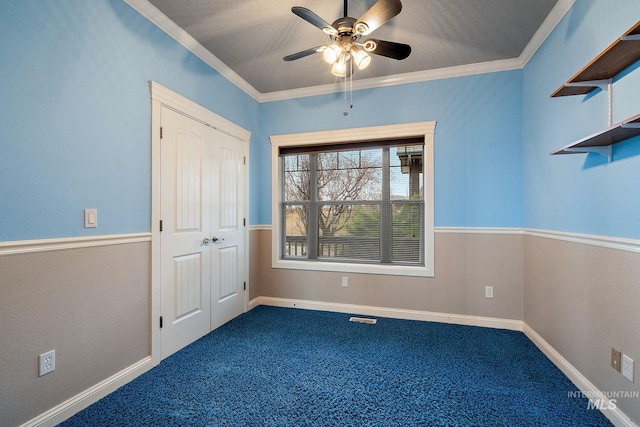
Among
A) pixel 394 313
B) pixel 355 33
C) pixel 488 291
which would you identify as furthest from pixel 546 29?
pixel 394 313

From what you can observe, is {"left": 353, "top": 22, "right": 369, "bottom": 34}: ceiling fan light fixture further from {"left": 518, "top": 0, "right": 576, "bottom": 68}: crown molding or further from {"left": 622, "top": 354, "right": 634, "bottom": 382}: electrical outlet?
{"left": 622, "top": 354, "right": 634, "bottom": 382}: electrical outlet

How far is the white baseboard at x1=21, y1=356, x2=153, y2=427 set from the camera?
1574 millimetres

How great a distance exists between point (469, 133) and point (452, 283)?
5.28 ft

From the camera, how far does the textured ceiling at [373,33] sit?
2.16 m

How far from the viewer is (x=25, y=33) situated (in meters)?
1.52

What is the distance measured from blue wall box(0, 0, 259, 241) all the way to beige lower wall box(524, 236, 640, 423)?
3.04 metres

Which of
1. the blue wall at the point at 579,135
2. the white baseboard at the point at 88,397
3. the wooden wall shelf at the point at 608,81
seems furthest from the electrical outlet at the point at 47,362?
the blue wall at the point at 579,135

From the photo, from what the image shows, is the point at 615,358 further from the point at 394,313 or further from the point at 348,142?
the point at 348,142

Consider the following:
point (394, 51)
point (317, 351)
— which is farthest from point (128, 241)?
point (394, 51)

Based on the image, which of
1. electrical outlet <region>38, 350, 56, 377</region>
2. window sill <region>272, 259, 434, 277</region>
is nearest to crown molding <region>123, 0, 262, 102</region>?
window sill <region>272, 259, 434, 277</region>

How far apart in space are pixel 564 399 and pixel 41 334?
10.2 ft

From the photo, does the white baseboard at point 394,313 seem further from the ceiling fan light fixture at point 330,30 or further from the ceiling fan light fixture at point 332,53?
the ceiling fan light fixture at point 330,30

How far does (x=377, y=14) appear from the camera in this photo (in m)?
1.72

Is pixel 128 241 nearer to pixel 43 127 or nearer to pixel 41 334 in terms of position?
pixel 41 334
